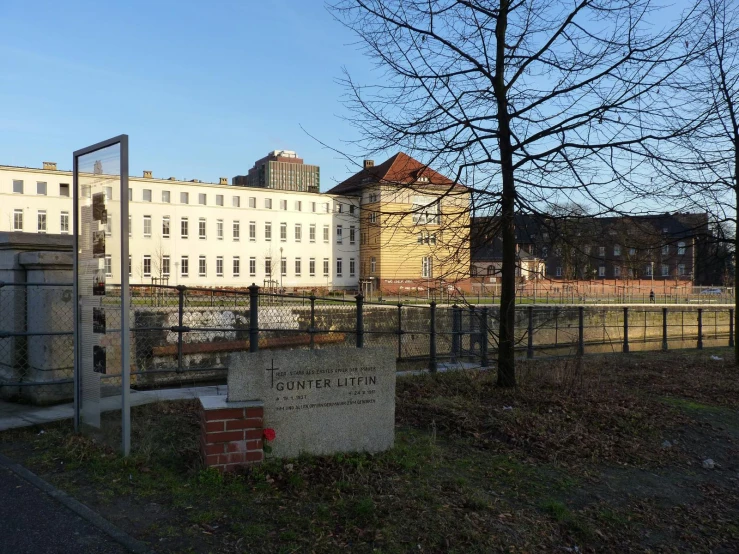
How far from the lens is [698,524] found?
15.4 feet

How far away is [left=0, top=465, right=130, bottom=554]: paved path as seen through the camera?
11.5 ft

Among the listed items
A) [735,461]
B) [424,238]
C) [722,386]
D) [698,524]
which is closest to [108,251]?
[424,238]

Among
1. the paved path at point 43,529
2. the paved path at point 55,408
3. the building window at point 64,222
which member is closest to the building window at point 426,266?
the paved path at point 55,408

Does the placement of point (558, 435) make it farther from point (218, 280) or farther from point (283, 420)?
point (218, 280)

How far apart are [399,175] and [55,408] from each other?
193 inches

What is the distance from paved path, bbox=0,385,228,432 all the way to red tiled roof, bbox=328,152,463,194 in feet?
10.6

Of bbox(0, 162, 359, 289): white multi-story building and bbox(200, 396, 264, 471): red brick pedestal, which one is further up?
bbox(0, 162, 359, 289): white multi-story building

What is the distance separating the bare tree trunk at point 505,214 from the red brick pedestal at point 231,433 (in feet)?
13.6

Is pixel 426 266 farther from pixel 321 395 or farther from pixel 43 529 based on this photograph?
pixel 43 529

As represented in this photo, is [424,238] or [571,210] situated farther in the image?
[424,238]

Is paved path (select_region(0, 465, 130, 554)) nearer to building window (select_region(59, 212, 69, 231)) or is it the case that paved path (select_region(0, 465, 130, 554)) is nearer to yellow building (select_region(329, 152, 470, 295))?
yellow building (select_region(329, 152, 470, 295))

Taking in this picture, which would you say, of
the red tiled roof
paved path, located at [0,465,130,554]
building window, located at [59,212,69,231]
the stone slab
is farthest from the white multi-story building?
paved path, located at [0,465,130,554]

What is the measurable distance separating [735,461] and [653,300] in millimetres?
45477

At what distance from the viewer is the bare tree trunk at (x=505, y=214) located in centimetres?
769
